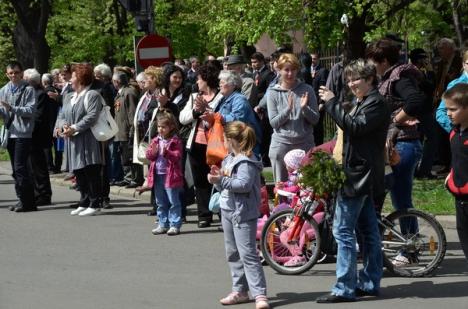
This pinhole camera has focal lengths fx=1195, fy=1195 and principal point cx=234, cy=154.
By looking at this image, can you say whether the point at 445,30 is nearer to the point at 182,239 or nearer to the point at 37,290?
the point at 182,239

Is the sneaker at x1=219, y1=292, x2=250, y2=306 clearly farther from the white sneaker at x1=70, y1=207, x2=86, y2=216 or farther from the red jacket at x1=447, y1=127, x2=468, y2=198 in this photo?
the white sneaker at x1=70, y1=207, x2=86, y2=216

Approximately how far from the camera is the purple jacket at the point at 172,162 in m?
13.5

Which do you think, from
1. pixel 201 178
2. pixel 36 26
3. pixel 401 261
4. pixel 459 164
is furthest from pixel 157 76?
pixel 36 26

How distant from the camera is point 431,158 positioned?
691 inches

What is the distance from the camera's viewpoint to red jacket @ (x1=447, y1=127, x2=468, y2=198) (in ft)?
28.2

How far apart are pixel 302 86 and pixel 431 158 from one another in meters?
5.95

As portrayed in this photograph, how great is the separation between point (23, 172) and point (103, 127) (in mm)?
1552

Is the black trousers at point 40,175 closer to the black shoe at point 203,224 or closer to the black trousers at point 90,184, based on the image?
the black trousers at point 90,184

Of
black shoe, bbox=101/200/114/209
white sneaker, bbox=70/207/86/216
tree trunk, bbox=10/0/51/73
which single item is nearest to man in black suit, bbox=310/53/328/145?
black shoe, bbox=101/200/114/209

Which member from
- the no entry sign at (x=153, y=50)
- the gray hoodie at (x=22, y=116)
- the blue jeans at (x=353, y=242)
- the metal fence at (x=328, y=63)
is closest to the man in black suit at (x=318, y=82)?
→ the no entry sign at (x=153, y=50)

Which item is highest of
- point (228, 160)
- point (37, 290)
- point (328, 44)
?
point (328, 44)

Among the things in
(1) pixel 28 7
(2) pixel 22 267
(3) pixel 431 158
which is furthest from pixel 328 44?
(1) pixel 28 7

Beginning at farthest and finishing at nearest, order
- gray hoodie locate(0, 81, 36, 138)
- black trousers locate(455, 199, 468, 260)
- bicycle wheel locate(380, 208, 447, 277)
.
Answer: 1. gray hoodie locate(0, 81, 36, 138)
2. bicycle wheel locate(380, 208, 447, 277)
3. black trousers locate(455, 199, 468, 260)

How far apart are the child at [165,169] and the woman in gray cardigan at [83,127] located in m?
1.66
